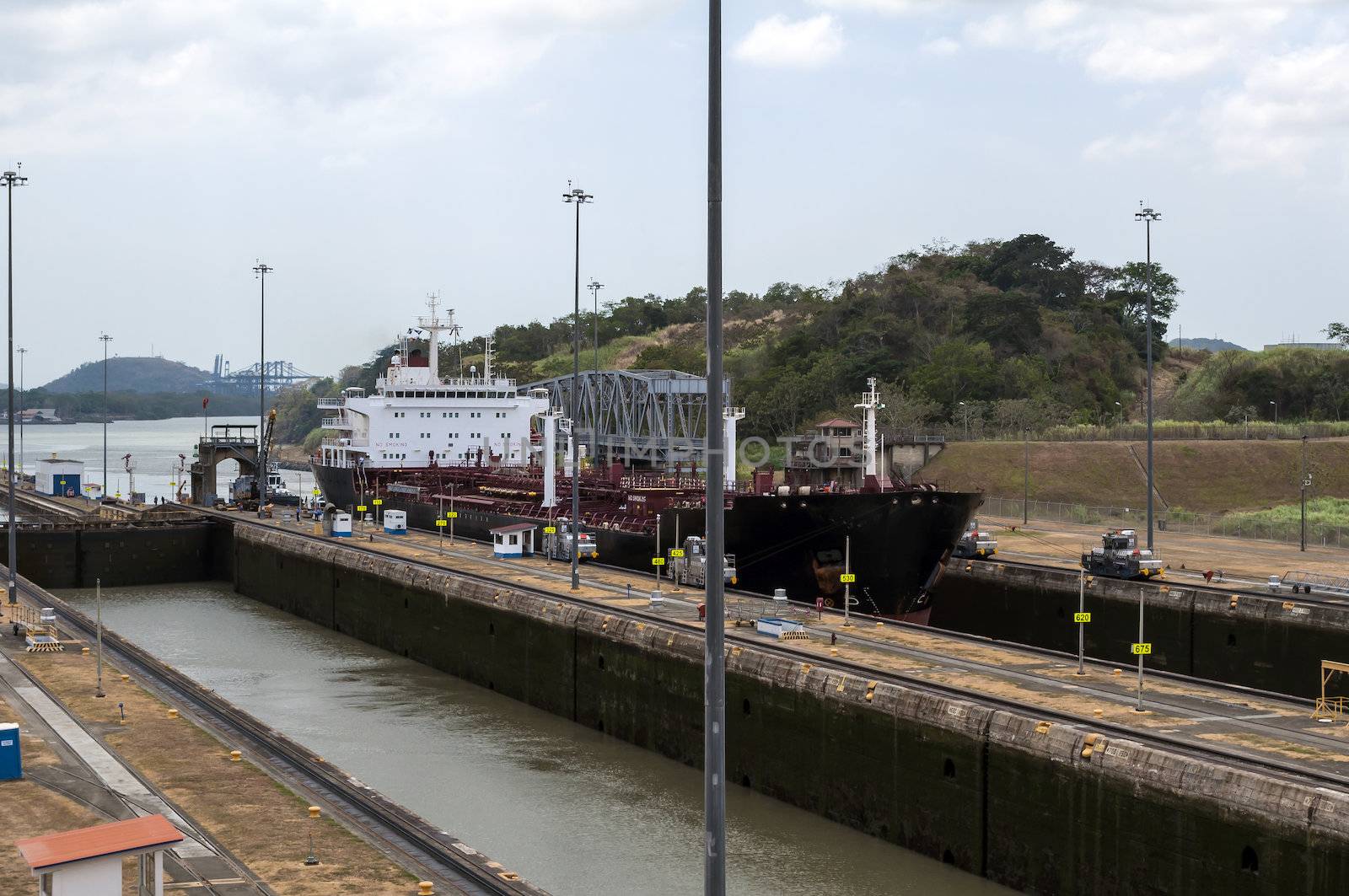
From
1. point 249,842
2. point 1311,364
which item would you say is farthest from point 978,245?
point 249,842

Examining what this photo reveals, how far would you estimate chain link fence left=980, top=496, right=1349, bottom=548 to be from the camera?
57.5m

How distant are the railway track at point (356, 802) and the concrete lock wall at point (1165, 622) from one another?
24.0 meters

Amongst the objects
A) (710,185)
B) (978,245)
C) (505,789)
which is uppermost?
(978,245)

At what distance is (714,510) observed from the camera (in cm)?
1271

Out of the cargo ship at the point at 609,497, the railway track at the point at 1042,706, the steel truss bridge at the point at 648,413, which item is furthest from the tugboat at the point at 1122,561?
the steel truss bridge at the point at 648,413

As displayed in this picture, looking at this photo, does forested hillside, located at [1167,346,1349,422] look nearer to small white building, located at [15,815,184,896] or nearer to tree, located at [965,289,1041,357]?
tree, located at [965,289,1041,357]

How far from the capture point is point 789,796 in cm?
2731

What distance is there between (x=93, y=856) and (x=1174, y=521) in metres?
60.8

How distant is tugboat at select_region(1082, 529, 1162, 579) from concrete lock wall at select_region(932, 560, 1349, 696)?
2.20 feet

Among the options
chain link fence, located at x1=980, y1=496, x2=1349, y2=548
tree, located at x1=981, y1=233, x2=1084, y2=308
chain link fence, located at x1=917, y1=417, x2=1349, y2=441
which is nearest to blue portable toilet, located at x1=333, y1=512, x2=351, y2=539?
chain link fence, located at x1=980, y1=496, x2=1349, y2=548

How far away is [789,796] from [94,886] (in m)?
15.1

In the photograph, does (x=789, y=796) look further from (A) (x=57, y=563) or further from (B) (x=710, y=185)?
(A) (x=57, y=563)

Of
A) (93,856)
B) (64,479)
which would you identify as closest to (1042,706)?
(93,856)

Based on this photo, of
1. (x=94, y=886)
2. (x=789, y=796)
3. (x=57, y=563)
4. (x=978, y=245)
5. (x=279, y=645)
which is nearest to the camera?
(x=94, y=886)
